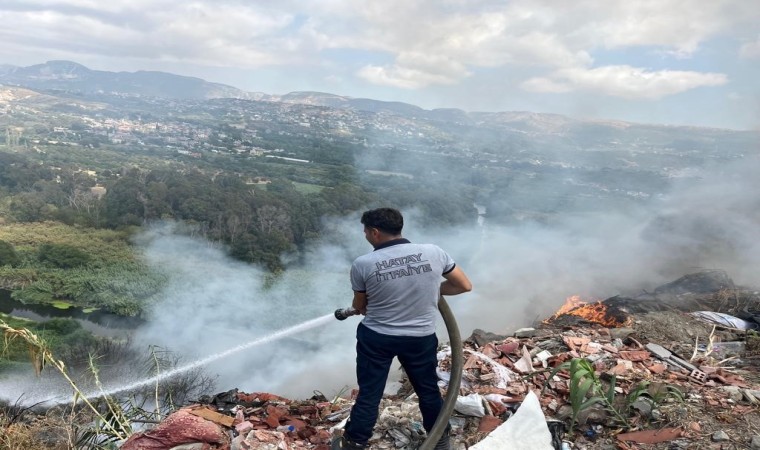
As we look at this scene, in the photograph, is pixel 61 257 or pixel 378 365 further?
pixel 61 257

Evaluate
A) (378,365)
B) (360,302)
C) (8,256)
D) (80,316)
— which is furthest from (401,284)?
(8,256)

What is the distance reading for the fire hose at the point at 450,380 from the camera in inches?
125

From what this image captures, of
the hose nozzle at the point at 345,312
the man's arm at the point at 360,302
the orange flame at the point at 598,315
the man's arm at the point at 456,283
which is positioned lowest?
the orange flame at the point at 598,315

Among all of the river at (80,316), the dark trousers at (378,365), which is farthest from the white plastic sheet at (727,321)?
the river at (80,316)

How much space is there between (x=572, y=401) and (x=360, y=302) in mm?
1824

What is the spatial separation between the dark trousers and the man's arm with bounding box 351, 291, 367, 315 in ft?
0.33

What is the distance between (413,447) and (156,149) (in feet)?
273

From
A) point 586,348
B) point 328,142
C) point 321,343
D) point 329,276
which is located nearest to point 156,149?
point 328,142

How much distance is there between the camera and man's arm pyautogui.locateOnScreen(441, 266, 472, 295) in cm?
305

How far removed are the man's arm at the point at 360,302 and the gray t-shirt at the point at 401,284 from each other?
0.04m

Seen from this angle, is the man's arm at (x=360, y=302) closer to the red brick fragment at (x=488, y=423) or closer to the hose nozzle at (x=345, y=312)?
the hose nozzle at (x=345, y=312)

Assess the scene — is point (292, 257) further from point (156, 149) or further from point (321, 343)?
point (156, 149)

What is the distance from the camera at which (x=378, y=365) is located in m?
3.03

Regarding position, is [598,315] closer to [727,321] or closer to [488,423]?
[727,321]
